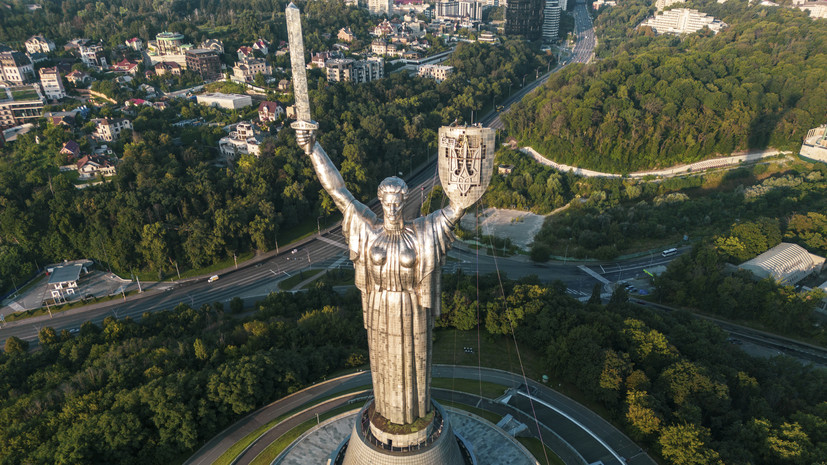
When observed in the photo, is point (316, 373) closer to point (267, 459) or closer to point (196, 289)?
point (267, 459)

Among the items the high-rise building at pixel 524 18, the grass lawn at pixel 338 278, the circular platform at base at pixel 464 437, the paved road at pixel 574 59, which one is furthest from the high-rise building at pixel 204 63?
the high-rise building at pixel 524 18

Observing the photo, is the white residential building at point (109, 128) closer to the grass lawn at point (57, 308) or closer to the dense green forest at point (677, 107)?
the grass lawn at point (57, 308)

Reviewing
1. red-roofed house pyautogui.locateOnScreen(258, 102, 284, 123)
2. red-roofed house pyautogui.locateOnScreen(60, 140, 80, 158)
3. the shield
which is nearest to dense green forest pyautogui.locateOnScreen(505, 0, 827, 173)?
red-roofed house pyautogui.locateOnScreen(258, 102, 284, 123)

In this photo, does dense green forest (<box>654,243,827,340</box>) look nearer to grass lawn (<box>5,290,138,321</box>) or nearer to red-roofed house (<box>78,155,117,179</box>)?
grass lawn (<box>5,290,138,321</box>)

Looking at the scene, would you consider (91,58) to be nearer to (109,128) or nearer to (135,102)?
(135,102)

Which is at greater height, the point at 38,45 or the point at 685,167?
the point at 38,45

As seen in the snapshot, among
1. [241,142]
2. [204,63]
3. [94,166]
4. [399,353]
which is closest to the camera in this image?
[399,353]

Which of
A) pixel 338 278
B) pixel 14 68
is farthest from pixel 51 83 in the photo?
pixel 338 278
